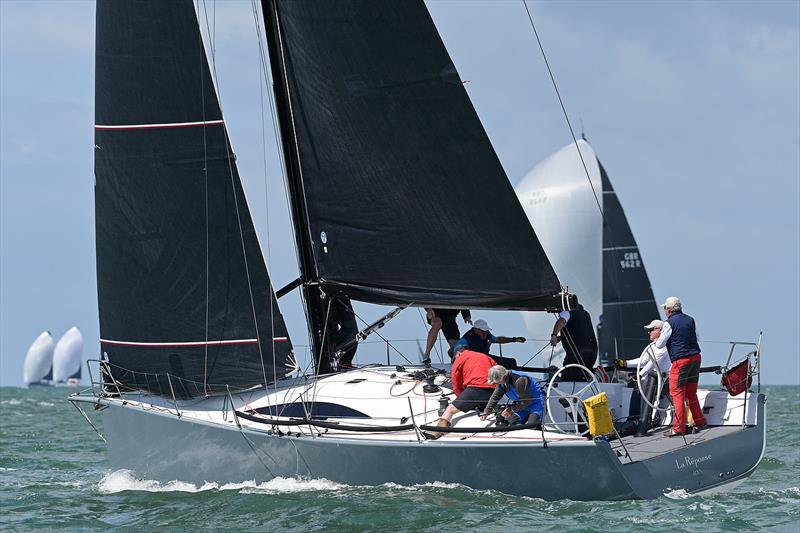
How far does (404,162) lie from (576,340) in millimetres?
2565

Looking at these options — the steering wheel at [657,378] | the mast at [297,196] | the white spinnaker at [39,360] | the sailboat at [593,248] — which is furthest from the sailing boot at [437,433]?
the white spinnaker at [39,360]

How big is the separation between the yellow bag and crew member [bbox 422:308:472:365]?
10.8ft

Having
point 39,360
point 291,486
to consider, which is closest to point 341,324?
point 291,486

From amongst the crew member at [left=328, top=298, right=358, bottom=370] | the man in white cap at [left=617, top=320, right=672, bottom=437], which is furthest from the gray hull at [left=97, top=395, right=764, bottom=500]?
the crew member at [left=328, top=298, right=358, bottom=370]

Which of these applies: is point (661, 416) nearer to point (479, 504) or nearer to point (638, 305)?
point (479, 504)

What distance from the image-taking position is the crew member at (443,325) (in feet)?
44.1

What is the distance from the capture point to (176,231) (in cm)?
1288

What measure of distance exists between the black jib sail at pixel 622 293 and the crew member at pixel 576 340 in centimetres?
1980

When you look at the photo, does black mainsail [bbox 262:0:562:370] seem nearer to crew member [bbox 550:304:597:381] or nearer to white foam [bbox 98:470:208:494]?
crew member [bbox 550:304:597:381]

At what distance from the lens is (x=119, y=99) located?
517 inches

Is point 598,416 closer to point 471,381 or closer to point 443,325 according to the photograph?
point 471,381

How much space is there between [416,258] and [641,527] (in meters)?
4.17

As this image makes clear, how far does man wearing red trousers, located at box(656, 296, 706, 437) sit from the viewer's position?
1118 centimetres

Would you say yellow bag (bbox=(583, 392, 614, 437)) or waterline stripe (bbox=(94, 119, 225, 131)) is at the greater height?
waterline stripe (bbox=(94, 119, 225, 131))
